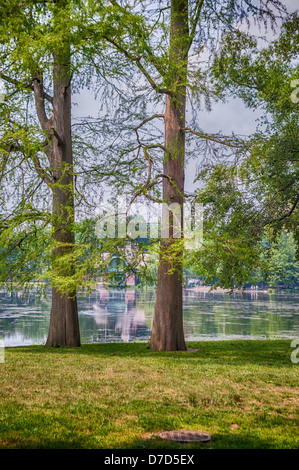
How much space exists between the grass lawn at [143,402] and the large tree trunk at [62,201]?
379 cm

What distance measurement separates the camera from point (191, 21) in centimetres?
1523

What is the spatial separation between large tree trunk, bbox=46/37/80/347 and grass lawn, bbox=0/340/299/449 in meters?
3.79

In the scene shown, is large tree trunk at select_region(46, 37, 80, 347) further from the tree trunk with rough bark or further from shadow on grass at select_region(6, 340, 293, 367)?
shadow on grass at select_region(6, 340, 293, 367)

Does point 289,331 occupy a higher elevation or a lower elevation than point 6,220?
lower

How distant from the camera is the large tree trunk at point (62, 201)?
610 inches

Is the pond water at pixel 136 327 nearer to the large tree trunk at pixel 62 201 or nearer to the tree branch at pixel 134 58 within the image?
the large tree trunk at pixel 62 201

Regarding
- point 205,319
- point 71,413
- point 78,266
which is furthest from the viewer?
point 205,319

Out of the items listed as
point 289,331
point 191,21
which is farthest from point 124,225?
point 289,331

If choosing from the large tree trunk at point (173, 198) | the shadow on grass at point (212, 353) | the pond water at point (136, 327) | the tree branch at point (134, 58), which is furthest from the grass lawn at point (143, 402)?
the pond water at point (136, 327)

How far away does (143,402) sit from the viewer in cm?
764

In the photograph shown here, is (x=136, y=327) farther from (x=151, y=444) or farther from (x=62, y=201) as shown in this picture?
(x=151, y=444)

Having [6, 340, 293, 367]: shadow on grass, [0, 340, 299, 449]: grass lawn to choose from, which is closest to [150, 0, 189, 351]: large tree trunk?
[6, 340, 293, 367]: shadow on grass

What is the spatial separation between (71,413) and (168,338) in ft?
28.8
